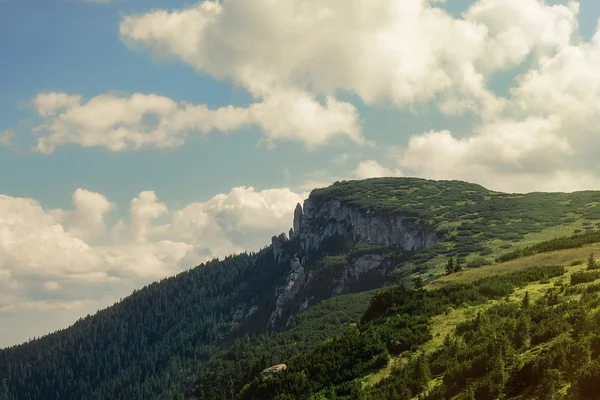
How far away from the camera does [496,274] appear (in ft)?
234

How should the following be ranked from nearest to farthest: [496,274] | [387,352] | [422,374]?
[422,374]
[387,352]
[496,274]

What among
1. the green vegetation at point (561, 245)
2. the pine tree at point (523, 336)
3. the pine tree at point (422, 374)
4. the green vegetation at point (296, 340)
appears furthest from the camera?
the green vegetation at point (296, 340)

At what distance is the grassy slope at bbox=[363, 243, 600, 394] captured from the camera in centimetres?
4931

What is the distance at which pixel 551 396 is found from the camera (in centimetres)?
2938

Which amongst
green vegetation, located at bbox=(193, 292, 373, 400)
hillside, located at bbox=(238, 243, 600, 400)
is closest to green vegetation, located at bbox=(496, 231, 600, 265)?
hillside, located at bbox=(238, 243, 600, 400)

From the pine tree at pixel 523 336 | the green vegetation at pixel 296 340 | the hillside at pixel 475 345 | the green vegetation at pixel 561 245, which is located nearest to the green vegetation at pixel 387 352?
the hillside at pixel 475 345

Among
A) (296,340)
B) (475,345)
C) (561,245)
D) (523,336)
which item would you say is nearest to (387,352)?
(475,345)

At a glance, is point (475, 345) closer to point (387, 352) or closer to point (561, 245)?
point (387, 352)

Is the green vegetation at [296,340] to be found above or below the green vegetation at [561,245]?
below

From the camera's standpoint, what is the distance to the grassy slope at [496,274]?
162 feet

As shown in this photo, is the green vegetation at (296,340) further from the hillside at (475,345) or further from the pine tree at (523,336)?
the pine tree at (523,336)

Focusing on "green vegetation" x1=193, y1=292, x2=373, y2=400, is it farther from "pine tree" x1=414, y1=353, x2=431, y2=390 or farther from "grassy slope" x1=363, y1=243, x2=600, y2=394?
"pine tree" x1=414, y1=353, x2=431, y2=390

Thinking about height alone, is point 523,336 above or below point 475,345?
above

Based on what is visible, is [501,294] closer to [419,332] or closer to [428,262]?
[419,332]
